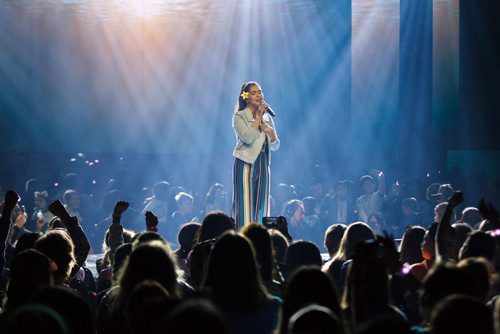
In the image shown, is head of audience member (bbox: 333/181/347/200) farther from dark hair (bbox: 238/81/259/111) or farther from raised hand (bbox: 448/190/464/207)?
raised hand (bbox: 448/190/464/207)

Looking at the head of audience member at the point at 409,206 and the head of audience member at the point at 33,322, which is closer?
the head of audience member at the point at 33,322

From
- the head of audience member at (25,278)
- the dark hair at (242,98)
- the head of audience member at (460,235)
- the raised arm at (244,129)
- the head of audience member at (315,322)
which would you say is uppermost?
the dark hair at (242,98)

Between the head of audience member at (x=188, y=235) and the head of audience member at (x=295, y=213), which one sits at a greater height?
the head of audience member at (x=188, y=235)

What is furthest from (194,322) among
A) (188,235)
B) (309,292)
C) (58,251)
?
(188,235)

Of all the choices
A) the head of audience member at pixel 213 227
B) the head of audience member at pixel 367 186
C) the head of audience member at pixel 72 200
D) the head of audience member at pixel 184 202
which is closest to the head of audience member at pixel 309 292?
the head of audience member at pixel 213 227

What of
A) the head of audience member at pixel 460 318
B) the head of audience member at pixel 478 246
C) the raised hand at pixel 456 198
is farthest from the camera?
the raised hand at pixel 456 198

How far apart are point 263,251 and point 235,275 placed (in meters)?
0.78

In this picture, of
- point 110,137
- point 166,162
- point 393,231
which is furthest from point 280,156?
point 393,231

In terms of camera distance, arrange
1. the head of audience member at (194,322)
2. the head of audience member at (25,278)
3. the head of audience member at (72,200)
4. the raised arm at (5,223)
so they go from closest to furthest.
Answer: the head of audience member at (194,322)
the head of audience member at (25,278)
the raised arm at (5,223)
the head of audience member at (72,200)

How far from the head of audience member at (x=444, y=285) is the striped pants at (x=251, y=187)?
22.0 feet

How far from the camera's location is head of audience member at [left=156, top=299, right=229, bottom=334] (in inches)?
79.0

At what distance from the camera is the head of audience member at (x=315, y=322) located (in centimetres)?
248

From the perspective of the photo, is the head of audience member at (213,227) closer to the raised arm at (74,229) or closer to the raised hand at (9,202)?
the raised arm at (74,229)

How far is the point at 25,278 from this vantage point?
3.64 m
